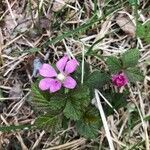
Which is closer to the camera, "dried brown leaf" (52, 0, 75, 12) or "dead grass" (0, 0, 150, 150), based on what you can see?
"dead grass" (0, 0, 150, 150)

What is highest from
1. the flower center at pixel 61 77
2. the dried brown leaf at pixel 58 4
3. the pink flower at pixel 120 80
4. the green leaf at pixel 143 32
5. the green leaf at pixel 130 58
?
the dried brown leaf at pixel 58 4

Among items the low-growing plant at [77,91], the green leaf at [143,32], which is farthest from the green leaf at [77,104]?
the green leaf at [143,32]

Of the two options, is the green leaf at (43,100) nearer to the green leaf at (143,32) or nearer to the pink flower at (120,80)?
the pink flower at (120,80)

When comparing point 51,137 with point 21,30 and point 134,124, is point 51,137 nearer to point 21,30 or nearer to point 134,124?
point 134,124

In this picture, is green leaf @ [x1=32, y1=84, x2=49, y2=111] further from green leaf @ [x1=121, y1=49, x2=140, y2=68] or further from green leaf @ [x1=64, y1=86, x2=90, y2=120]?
green leaf @ [x1=121, y1=49, x2=140, y2=68]

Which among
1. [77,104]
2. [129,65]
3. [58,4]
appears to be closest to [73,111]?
[77,104]

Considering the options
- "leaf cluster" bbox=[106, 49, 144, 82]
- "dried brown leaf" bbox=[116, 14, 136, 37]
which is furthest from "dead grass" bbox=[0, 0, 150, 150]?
"leaf cluster" bbox=[106, 49, 144, 82]

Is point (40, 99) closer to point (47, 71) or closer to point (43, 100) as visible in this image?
point (43, 100)

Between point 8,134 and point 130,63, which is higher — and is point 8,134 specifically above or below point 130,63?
below

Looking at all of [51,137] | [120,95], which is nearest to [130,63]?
[120,95]
